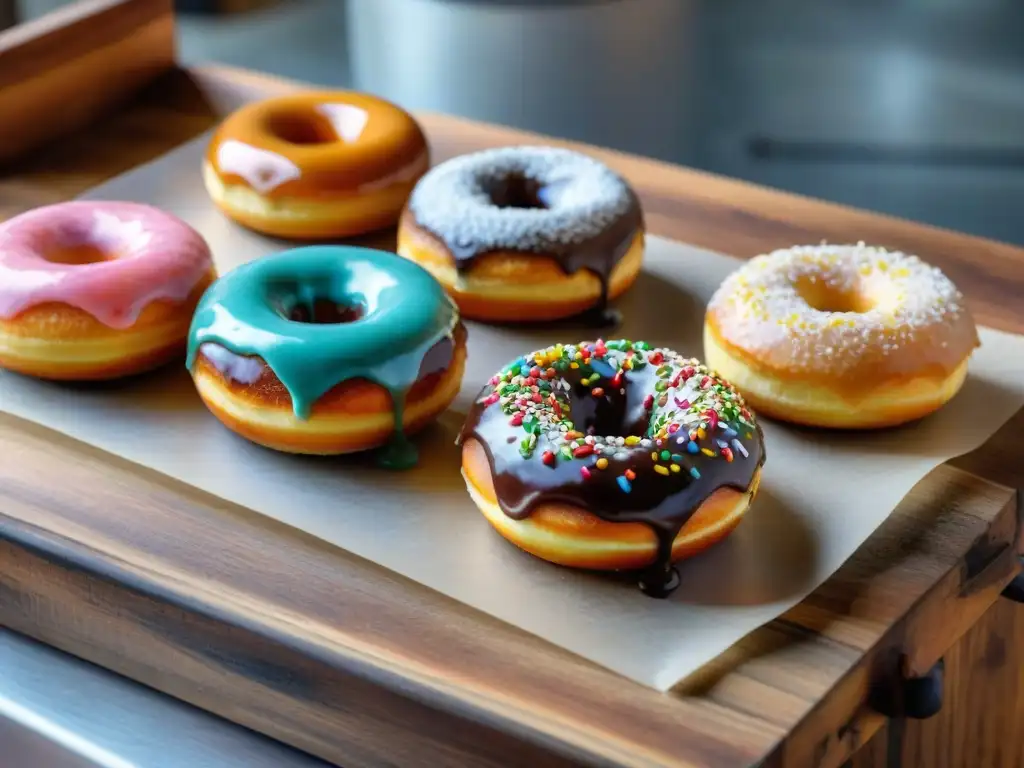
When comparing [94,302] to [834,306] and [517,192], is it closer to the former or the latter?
[517,192]

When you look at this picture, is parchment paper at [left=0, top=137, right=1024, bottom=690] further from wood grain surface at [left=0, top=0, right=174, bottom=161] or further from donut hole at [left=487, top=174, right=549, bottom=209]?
wood grain surface at [left=0, top=0, right=174, bottom=161]

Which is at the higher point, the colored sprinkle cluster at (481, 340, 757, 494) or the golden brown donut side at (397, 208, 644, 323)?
the colored sprinkle cluster at (481, 340, 757, 494)

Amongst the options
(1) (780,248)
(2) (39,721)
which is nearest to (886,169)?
(1) (780,248)

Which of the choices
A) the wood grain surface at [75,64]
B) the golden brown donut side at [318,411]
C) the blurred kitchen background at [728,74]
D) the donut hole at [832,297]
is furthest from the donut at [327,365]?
the blurred kitchen background at [728,74]

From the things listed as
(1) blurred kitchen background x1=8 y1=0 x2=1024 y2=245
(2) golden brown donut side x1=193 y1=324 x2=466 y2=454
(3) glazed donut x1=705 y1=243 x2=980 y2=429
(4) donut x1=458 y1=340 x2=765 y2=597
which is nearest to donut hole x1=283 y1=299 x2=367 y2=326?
(2) golden brown donut side x1=193 y1=324 x2=466 y2=454

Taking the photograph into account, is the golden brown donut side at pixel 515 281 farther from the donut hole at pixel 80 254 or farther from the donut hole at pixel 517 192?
the donut hole at pixel 80 254

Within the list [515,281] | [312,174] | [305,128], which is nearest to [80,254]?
[312,174]
